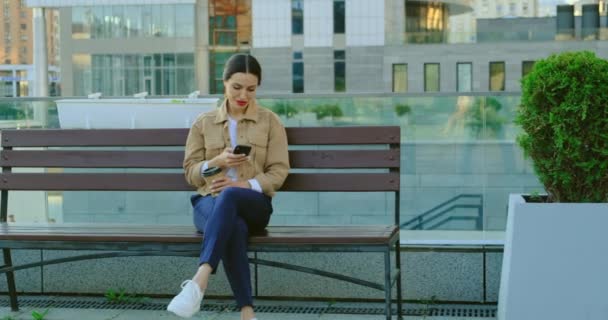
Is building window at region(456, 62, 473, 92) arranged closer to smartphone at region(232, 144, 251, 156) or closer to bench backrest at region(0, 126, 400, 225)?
bench backrest at region(0, 126, 400, 225)

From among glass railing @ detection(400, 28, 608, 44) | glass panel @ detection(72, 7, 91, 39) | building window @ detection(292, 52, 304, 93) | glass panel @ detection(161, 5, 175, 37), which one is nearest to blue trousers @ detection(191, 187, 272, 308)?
glass railing @ detection(400, 28, 608, 44)

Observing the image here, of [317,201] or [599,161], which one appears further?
[317,201]

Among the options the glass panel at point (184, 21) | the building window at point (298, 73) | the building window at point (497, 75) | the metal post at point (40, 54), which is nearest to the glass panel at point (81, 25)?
the metal post at point (40, 54)

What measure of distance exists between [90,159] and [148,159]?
1.11 ft

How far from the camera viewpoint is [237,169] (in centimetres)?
506

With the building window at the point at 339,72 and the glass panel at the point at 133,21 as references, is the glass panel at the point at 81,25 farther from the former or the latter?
the building window at the point at 339,72

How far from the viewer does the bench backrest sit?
5.24 m

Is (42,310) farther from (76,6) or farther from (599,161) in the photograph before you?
(76,6)

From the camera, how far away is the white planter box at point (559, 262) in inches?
172

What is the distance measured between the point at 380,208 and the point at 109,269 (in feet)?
5.30

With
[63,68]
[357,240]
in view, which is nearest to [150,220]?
[357,240]

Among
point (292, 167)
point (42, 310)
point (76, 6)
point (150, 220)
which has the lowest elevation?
point (42, 310)

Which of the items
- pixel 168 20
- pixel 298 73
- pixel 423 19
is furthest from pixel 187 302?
pixel 168 20

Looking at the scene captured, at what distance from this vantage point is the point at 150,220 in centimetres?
623
